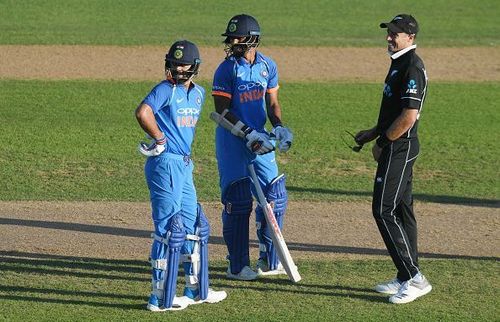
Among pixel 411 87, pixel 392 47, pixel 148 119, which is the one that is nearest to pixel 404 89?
pixel 411 87

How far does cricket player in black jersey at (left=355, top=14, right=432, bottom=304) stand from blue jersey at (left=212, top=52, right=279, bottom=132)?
1.09m

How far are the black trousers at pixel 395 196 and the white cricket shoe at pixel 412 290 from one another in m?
0.06

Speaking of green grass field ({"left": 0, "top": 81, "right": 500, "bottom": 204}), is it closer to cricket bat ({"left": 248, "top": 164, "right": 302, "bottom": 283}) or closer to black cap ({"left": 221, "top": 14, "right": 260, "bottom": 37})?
cricket bat ({"left": 248, "top": 164, "right": 302, "bottom": 283})

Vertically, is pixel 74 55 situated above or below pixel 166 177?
above

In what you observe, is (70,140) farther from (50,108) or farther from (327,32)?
(327,32)

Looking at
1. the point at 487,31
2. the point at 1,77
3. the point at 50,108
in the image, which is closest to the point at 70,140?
the point at 50,108

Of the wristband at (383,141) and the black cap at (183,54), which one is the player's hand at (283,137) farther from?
the black cap at (183,54)

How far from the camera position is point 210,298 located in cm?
877

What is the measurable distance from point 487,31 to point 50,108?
1122 centimetres

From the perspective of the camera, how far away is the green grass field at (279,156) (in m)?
8.77

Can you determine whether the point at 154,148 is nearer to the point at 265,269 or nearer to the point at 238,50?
the point at 238,50

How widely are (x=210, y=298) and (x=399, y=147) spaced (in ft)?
6.39

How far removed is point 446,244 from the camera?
10.7m

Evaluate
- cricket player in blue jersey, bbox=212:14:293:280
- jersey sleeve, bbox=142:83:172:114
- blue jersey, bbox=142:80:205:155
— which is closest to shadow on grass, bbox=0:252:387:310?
cricket player in blue jersey, bbox=212:14:293:280
